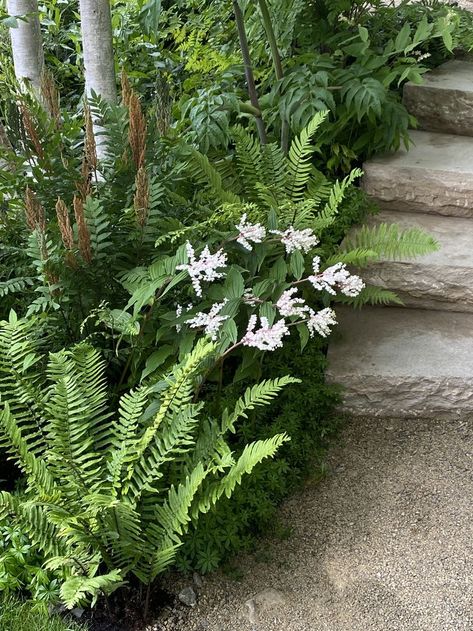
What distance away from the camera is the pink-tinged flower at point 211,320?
2705 millimetres

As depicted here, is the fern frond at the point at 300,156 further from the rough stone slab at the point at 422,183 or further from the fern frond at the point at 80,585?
the fern frond at the point at 80,585

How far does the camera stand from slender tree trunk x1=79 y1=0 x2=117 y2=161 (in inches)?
133

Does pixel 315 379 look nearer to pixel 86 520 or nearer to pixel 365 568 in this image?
pixel 365 568

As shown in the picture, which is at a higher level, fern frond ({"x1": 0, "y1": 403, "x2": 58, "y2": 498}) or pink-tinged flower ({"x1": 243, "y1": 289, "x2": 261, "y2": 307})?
pink-tinged flower ({"x1": 243, "y1": 289, "x2": 261, "y2": 307})

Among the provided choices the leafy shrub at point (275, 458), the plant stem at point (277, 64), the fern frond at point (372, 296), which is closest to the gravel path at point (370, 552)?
the leafy shrub at point (275, 458)

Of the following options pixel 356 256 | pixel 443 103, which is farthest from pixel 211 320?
pixel 443 103

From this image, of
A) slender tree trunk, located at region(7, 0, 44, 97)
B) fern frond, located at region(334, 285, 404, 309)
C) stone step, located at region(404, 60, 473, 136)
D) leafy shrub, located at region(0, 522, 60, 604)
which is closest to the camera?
leafy shrub, located at region(0, 522, 60, 604)

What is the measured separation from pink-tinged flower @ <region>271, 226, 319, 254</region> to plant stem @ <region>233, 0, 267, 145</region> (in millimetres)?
1085

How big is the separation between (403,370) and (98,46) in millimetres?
1978

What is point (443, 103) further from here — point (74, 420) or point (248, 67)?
point (74, 420)

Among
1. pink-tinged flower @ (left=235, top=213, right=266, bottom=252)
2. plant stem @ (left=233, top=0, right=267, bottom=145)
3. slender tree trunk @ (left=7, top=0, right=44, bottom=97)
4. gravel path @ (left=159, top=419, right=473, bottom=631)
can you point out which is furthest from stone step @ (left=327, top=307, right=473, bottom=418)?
slender tree trunk @ (left=7, top=0, right=44, bottom=97)

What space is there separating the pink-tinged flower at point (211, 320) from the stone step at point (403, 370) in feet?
2.50

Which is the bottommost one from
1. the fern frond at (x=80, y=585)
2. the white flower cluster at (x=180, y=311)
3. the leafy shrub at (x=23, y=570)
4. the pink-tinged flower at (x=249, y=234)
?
the leafy shrub at (x=23, y=570)

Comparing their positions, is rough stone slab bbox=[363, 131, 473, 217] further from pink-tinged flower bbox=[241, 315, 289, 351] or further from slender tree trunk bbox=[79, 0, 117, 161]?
pink-tinged flower bbox=[241, 315, 289, 351]
